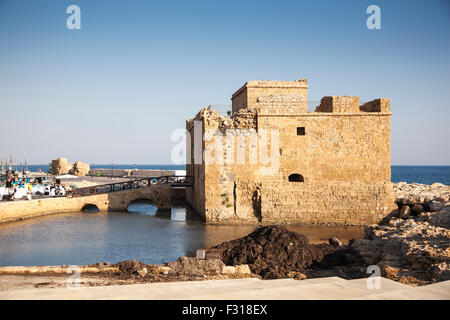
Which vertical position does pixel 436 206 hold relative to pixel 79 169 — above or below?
below

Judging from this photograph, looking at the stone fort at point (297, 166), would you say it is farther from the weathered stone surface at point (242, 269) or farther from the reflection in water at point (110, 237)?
the weathered stone surface at point (242, 269)

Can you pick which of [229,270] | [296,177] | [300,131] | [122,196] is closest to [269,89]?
[300,131]

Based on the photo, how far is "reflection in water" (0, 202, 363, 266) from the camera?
1202cm

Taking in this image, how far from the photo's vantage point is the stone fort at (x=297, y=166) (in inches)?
701

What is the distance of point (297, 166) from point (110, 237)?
9.33 meters

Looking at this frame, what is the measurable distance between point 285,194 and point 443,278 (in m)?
10.8

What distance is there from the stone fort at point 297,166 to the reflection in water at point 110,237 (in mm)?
1017

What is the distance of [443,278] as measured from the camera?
7.15m

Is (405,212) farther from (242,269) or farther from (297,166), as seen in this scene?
(242,269)

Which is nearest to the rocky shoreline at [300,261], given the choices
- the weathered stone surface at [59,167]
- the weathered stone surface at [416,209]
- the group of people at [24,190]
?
the weathered stone surface at [416,209]

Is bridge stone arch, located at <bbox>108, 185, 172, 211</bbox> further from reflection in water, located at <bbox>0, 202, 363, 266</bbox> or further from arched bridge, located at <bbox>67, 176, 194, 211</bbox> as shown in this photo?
reflection in water, located at <bbox>0, 202, 363, 266</bbox>

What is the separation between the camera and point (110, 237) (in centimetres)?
1501
